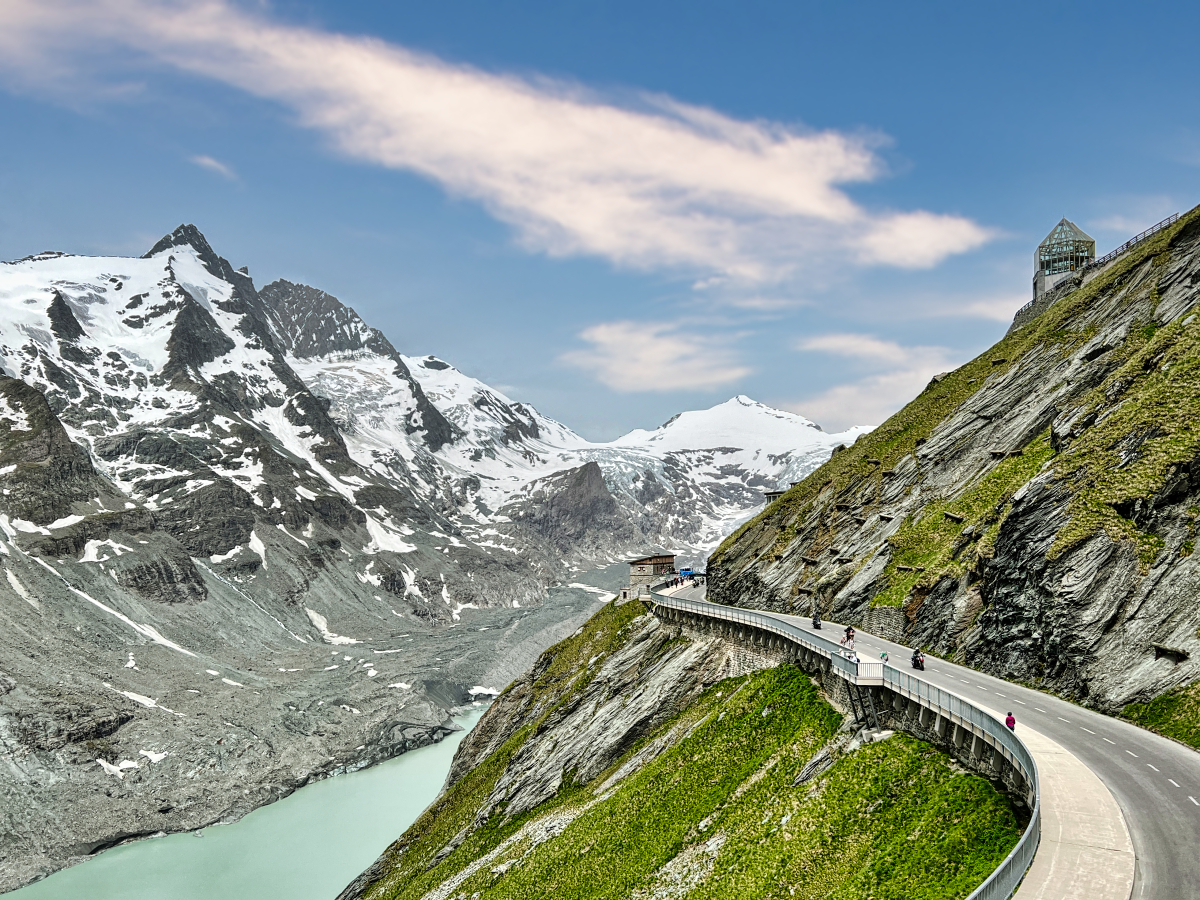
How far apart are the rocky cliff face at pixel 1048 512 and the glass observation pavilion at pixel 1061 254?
1050 cm

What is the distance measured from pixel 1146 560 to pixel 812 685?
14.5 meters

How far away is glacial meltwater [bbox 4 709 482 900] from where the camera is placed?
99.7 m

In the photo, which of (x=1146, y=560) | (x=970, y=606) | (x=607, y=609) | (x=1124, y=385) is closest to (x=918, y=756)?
(x=1146, y=560)

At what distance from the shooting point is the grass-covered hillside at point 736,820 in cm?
2339

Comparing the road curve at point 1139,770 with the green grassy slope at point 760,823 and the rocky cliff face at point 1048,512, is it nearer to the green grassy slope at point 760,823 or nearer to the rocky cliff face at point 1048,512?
the rocky cliff face at point 1048,512

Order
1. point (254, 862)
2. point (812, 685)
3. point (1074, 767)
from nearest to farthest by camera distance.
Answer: point (1074, 767) → point (812, 685) → point (254, 862)

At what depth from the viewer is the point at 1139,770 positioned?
24.8 meters

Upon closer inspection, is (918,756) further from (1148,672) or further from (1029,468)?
(1029,468)

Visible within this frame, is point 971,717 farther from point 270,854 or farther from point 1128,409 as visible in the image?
point 270,854

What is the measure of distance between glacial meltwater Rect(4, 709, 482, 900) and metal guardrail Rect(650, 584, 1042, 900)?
81.1 metres

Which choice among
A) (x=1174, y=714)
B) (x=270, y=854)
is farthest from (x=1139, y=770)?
(x=270, y=854)

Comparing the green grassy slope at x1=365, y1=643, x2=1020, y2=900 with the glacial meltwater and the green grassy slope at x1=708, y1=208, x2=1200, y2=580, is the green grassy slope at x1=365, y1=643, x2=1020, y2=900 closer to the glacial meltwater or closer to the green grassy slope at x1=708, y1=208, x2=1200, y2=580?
the green grassy slope at x1=708, y1=208, x2=1200, y2=580

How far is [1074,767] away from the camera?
24.7 metres

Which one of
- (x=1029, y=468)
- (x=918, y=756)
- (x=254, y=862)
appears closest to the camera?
(x=918, y=756)
